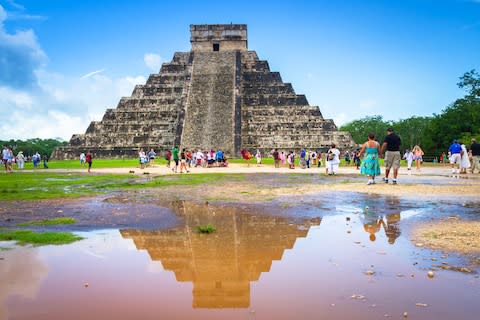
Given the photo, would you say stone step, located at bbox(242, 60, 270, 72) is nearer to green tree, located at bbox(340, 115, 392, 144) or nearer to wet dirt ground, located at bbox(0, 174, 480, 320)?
wet dirt ground, located at bbox(0, 174, 480, 320)

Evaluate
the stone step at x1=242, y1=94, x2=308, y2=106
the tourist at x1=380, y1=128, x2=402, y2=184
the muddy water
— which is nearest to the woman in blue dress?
the tourist at x1=380, y1=128, x2=402, y2=184

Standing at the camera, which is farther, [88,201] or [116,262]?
[88,201]

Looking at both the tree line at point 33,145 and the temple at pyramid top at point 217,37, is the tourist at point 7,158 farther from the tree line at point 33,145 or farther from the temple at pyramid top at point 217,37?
the tree line at point 33,145

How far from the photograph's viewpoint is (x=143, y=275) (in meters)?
3.92

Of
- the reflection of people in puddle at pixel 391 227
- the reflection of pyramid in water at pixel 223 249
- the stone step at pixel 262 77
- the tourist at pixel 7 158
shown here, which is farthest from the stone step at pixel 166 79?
the reflection of people in puddle at pixel 391 227

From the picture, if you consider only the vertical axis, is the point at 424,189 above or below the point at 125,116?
below

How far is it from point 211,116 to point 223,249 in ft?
109

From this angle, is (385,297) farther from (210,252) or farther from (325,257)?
(210,252)

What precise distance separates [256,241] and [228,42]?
4312 cm

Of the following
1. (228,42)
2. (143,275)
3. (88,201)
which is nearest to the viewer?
(143,275)

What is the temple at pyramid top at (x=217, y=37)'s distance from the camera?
152ft

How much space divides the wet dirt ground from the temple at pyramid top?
1604 inches

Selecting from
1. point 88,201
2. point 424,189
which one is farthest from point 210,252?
point 424,189

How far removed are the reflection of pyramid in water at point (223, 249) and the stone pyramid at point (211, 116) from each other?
28377 mm
